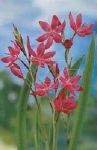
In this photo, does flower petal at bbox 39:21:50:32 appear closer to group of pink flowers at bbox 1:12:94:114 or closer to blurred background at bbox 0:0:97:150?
group of pink flowers at bbox 1:12:94:114

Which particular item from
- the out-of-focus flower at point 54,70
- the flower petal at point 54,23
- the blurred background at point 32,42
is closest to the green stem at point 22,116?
the blurred background at point 32,42

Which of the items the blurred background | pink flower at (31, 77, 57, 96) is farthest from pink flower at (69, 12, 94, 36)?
pink flower at (31, 77, 57, 96)

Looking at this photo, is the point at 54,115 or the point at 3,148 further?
the point at 3,148

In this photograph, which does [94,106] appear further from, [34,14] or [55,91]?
[34,14]

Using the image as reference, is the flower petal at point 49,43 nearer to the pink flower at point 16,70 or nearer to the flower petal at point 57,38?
the flower petal at point 57,38

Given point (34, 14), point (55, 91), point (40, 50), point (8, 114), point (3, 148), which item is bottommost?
point (3, 148)

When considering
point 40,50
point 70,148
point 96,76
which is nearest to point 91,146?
point 70,148
